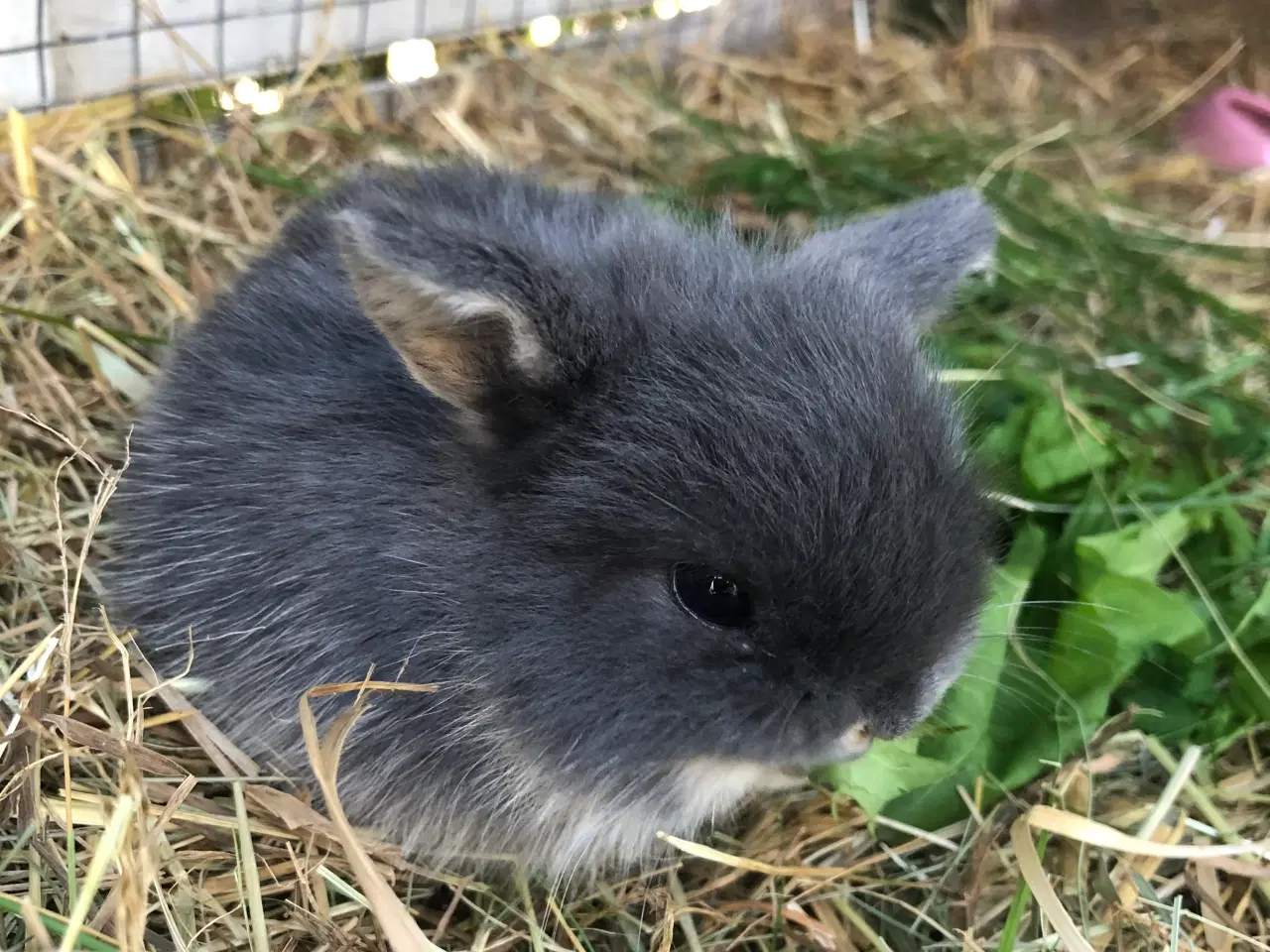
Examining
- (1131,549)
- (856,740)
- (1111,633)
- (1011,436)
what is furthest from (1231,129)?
(856,740)

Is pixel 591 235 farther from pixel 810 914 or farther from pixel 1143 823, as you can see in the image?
pixel 1143 823

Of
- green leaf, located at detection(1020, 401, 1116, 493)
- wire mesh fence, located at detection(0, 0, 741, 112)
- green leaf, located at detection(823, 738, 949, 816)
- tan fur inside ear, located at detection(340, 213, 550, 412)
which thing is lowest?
green leaf, located at detection(823, 738, 949, 816)

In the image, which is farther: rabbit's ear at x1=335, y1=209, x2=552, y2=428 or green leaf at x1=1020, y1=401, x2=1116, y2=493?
green leaf at x1=1020, y1=401, x2=1116, y2=493

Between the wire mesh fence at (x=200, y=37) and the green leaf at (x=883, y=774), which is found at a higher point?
the wire mesh fence at (x=200, y=37)

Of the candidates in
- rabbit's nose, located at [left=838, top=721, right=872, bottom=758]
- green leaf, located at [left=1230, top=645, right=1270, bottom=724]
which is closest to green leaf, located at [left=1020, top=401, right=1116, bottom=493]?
green leaf, located at [left=1230, top=645, right=1270, bottom=724]

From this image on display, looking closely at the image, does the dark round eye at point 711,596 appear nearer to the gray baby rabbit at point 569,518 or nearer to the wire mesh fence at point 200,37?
the gray baby rabbit at point 569,518

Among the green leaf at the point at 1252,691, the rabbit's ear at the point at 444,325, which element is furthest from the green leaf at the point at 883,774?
the rabbit's ear at the point at 444,325

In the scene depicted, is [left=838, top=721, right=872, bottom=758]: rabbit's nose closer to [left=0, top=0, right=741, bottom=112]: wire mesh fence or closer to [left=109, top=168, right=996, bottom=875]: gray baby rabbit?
[left=109, top=168, right=996, bottom=875]: gray baby rabbit

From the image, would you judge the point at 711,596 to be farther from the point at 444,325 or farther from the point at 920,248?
the point at 920,248
